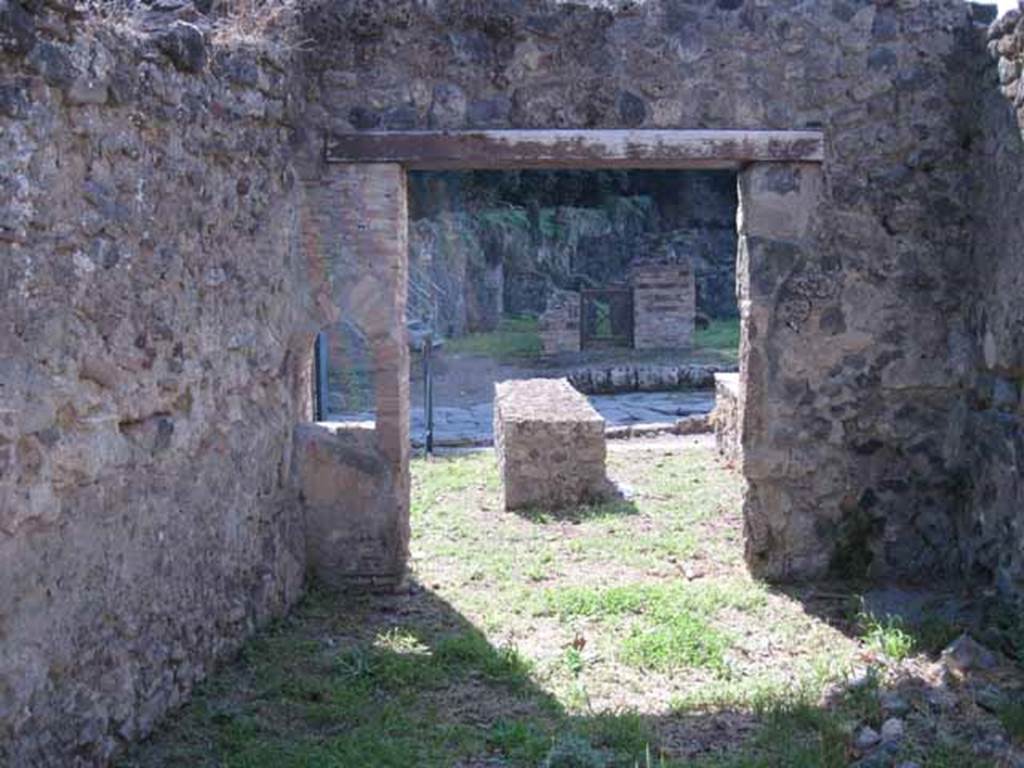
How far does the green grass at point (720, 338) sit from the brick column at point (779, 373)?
12564 mm

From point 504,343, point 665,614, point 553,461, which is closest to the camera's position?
point 665,614

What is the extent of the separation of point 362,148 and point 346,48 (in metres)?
0.54

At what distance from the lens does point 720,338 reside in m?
22.4

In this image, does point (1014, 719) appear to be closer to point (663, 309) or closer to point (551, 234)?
point (663, 309)

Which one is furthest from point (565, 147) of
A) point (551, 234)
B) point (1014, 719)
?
point (551, 234)

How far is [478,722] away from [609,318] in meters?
17.6

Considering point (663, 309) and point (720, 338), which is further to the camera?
point (720, 338)

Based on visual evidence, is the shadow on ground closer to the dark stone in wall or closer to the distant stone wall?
the distant stone wall

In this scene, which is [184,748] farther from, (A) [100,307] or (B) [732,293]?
(B) [732,293]

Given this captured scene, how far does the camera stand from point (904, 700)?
4.55 meters

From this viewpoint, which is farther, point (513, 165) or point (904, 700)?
point (513, 165)

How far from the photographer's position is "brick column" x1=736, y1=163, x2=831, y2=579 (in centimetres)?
618

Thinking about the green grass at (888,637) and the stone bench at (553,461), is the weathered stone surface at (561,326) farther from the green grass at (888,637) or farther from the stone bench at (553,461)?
the green grass at (888,637)

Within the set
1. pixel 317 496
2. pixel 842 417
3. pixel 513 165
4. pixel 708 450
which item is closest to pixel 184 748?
pixel 317 496
